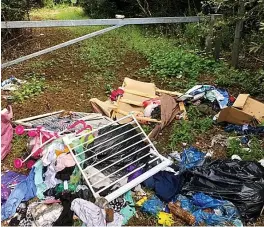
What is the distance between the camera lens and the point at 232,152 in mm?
3648

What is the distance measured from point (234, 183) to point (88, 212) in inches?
53.1

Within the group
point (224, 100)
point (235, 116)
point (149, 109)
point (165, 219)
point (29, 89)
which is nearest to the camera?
point (165, 219)

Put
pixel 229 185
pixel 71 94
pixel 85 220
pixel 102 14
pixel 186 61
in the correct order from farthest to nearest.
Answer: pixel 102 14 < pixel 186 61 < pixel 71 94 < pixel 229 185 < pixel 85 220

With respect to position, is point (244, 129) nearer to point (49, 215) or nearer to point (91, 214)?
point (91, 214)

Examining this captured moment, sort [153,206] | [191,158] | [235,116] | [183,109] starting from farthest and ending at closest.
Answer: [183,109] → [235,116] → [191,158] → [153,206]

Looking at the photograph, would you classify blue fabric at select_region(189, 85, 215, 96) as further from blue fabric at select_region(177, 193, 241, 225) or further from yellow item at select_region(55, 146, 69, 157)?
yellow item at select_region(55, 146, 69, 157)

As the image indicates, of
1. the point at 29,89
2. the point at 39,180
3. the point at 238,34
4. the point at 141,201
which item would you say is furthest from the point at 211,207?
the point at 238,34

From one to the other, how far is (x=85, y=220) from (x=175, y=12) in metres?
7.30

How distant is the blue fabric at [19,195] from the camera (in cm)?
285

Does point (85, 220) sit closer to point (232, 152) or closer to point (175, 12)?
point (232, 152)

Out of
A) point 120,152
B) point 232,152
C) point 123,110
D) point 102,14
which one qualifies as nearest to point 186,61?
point 123,110

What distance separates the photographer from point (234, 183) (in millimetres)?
2998

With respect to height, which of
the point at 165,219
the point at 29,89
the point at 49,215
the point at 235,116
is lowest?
the point at 165,219

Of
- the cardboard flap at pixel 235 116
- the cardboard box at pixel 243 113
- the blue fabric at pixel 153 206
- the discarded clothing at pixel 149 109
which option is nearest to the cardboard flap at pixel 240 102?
the cardboard box at pixel 243 113
